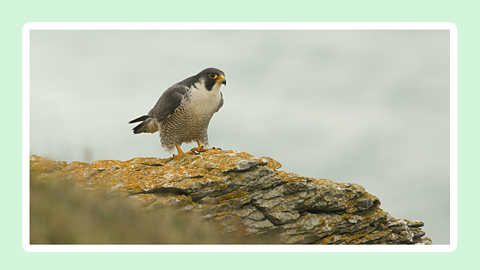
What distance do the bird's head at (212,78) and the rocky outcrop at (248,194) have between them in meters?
1.46

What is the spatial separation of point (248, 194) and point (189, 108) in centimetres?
228

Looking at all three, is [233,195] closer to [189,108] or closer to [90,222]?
[189,108]

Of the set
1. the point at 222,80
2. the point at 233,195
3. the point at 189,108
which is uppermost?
the point at 222,80

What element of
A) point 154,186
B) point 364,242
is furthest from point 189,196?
point 364,242

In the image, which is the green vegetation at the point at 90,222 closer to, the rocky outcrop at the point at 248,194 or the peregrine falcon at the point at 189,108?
the rocky outcrop at the point at 248,194

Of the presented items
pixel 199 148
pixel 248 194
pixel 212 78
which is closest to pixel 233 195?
pixel 248 194

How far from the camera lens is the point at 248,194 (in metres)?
7.41

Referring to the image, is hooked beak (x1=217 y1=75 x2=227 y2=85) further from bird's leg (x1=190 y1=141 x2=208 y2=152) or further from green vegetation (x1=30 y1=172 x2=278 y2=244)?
green vegetation (x1=30 y1=172 x2=278 y2=244)

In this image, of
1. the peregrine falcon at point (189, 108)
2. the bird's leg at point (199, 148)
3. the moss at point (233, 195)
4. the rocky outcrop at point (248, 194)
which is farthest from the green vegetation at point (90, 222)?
the bird's leg at point (199, 148)

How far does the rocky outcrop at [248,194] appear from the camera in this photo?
6.76 metres

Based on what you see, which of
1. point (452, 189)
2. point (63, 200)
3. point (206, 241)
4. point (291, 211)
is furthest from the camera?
point (291, 211)

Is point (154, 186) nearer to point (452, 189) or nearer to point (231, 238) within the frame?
point (231, 238)

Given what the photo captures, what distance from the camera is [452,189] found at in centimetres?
650
